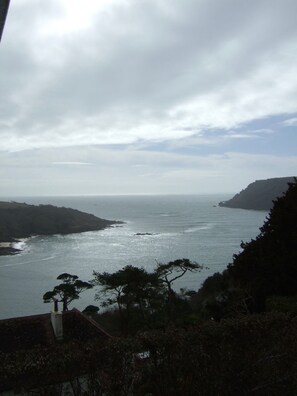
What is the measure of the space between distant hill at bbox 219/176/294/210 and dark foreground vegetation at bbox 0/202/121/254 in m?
57.9

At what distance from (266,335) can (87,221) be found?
9847 centimetres

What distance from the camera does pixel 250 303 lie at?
14.4 meters

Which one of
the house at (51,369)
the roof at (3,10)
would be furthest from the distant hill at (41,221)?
the roof at (3,10)

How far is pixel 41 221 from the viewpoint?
9650cm

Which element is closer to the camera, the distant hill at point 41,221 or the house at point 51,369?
the house at point 51,369

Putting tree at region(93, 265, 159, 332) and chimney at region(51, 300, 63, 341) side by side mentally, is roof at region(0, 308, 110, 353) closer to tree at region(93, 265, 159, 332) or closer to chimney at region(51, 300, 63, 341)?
chimney at region(51, 300, 63, 341)

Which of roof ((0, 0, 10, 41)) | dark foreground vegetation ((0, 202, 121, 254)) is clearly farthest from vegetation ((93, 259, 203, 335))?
dark foreground vegetation ((0, 202, 121, 254))

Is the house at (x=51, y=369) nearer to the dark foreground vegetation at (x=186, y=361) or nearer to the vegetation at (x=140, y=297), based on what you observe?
the dark foreground vegetation at (x=186, y=361)

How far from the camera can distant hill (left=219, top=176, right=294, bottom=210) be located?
434 feet

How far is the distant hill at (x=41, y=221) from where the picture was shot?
302ft

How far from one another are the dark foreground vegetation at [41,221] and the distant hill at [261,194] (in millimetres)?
57922

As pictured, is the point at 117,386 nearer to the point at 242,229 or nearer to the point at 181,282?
the point at 181,282

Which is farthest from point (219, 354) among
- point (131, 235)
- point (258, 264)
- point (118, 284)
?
point (131, 235)

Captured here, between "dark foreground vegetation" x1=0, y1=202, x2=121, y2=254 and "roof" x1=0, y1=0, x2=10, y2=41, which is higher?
"roof" x1=0, y1=0, x2=10, y2=41
